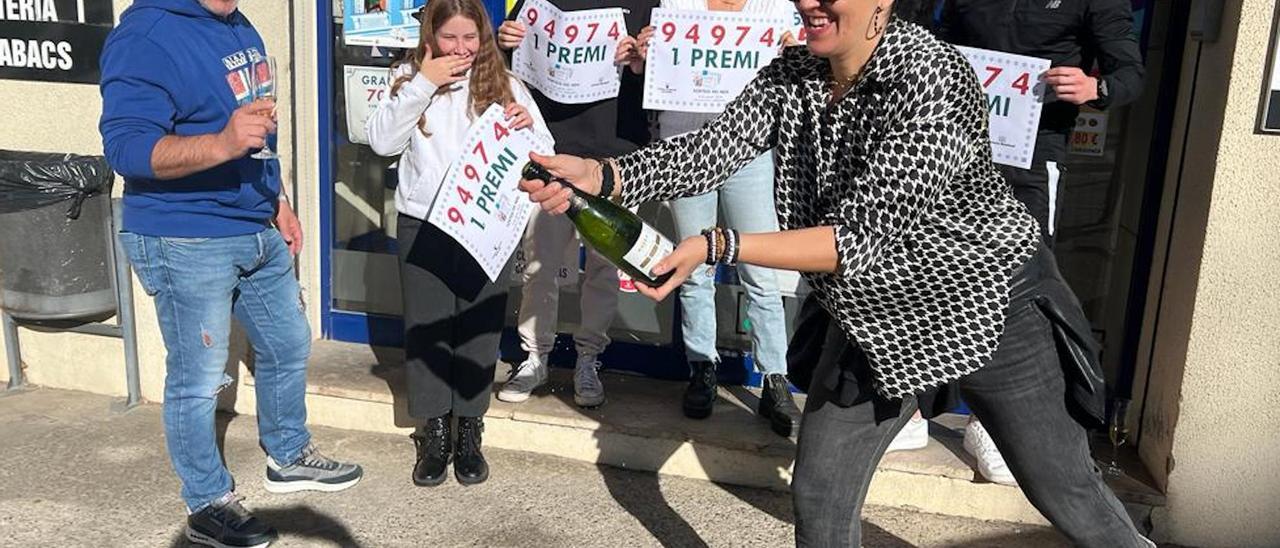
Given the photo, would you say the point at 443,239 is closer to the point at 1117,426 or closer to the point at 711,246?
the point at 711,246

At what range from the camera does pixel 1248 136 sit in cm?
359

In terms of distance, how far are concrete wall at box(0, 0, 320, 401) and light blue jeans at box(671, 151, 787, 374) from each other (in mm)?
1823

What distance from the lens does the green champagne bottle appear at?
2406 millimetres

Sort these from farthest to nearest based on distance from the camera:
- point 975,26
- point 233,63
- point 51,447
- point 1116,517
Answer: point 51,447
point 975,26
point 233,63
point 1116,517

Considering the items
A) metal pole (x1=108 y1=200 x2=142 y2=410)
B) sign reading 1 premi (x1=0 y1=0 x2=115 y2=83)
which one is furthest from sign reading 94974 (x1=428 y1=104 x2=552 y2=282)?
sign reading 1 premi (x1=0 y1=0 x2=115 y2=83)

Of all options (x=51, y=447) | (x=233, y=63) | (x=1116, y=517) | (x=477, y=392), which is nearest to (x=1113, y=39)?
(x=1116, y=517)

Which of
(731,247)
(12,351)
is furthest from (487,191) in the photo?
(12,351)

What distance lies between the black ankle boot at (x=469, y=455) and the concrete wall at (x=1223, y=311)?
98.4 inches

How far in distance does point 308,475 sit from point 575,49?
190 centimetres

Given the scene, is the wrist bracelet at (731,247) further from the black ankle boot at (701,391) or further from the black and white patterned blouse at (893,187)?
the black ankle boot at (701,391)

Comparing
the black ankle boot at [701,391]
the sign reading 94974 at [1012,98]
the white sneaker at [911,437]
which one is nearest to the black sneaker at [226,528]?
the black ankle boot at [701,391]

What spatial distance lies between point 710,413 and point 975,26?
6.01 feet

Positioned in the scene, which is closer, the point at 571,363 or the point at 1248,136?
the point at 1248,136

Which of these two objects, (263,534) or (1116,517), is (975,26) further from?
(263,534)
